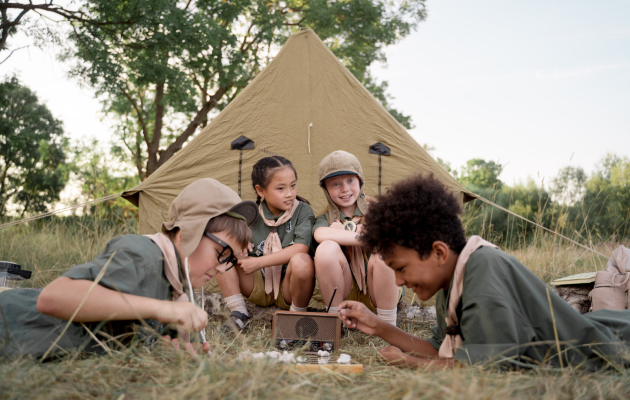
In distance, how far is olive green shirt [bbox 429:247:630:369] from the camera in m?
1.50

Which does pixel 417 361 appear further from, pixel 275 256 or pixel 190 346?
pixel 275 256

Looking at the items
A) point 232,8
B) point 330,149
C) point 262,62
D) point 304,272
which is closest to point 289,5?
point 262,62

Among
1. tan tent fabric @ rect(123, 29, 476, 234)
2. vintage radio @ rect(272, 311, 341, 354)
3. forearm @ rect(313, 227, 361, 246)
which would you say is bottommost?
vintage radio @ rect(272, 311, 341, 354)

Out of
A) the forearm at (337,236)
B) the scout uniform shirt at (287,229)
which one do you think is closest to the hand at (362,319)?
the forearm at (337,236)

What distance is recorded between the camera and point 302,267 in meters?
2.76

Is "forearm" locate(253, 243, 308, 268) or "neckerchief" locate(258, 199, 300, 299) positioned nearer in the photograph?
"forearm" locate(253, 243, 308, 268)

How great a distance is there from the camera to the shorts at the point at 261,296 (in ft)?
10.4

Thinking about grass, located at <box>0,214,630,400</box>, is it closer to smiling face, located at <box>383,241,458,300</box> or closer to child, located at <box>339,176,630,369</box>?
child, located at <box>339,176,630,369</box>

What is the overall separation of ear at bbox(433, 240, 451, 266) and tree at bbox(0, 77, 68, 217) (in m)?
15.4

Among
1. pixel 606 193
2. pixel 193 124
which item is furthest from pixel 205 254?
pixel 193 124

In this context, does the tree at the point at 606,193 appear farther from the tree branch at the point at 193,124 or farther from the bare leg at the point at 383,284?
the tree branch at the point at 193,124

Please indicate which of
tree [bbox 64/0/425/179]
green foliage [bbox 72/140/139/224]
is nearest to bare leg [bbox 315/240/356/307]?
tree [bbox 64/0/425/179]

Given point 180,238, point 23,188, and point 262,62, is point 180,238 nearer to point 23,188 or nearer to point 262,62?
point 262,62

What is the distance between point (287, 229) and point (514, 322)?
1.86 m
